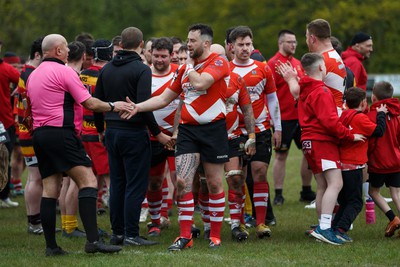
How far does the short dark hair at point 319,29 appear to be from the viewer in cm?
967

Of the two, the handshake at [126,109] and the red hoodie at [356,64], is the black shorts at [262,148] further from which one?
the red hoodie at [356,64]

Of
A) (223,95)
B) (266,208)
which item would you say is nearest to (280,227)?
(266,208)

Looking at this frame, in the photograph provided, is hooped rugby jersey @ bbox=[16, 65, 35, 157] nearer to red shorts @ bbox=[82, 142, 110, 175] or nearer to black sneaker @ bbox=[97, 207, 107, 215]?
red shorts @ bbox=[82, 142, 110, 175]

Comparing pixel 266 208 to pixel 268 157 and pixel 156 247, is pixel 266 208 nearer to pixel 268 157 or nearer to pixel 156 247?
pixel 268 157

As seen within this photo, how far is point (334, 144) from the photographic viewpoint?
9398 mm

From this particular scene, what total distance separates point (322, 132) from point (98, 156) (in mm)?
3423

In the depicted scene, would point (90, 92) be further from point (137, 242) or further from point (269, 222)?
point (269, 222)

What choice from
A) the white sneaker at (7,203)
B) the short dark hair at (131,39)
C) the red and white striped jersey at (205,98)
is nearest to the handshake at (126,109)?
the red and white striped jersey at (205,98)

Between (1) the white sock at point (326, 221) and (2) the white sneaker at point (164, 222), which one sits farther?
(2) the white sneaker at point (164, 222)

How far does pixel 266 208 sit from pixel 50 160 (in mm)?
3070

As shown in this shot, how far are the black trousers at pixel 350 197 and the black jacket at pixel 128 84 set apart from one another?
89.9 inches

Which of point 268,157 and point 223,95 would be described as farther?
point 268,157

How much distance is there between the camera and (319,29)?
31.8 ft

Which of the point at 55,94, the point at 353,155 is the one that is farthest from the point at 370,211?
the point at 55,94
